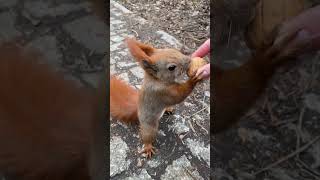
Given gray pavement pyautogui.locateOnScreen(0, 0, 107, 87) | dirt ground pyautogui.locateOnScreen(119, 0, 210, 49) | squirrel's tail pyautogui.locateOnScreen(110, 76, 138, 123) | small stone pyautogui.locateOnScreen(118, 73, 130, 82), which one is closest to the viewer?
gray pavement pyautogui.locateOnScreen(0, 0, 107, 87)

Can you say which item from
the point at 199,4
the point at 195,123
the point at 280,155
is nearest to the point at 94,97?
the point at 280,155

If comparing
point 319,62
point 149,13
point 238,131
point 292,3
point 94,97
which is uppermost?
point 292,3

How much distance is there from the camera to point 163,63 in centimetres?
130

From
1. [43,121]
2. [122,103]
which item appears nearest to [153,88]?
[122,103]

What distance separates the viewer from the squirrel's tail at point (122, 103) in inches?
59.2

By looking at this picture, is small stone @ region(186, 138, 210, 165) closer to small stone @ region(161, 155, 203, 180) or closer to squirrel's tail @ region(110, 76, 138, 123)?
small stone @ region(161, 155, 203, 180)

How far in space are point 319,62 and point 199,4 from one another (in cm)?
197

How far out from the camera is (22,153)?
2.93ft

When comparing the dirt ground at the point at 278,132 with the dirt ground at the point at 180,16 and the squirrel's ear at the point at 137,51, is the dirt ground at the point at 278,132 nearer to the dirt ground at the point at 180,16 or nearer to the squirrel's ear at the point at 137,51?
the squirrel's ear at the point at 137,51

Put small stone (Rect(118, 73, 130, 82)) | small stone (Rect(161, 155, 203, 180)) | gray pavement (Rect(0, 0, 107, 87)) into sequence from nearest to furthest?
gray pavement (Rect(0, 0, 107, 87)) < small stone (Rect(161, 155, 203, 180)) < small stone (Rect(118, 73, 130, 82))

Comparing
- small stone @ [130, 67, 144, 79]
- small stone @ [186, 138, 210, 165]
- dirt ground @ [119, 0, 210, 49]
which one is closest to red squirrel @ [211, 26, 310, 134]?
small stone @ [186, 138, 210, 165]

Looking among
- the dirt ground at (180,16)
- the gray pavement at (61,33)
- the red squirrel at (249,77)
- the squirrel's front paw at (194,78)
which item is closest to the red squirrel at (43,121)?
the gray pavement at (61,33)

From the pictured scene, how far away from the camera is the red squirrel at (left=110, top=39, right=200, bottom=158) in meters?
1.29

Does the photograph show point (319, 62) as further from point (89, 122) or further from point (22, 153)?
point (22, 153)
